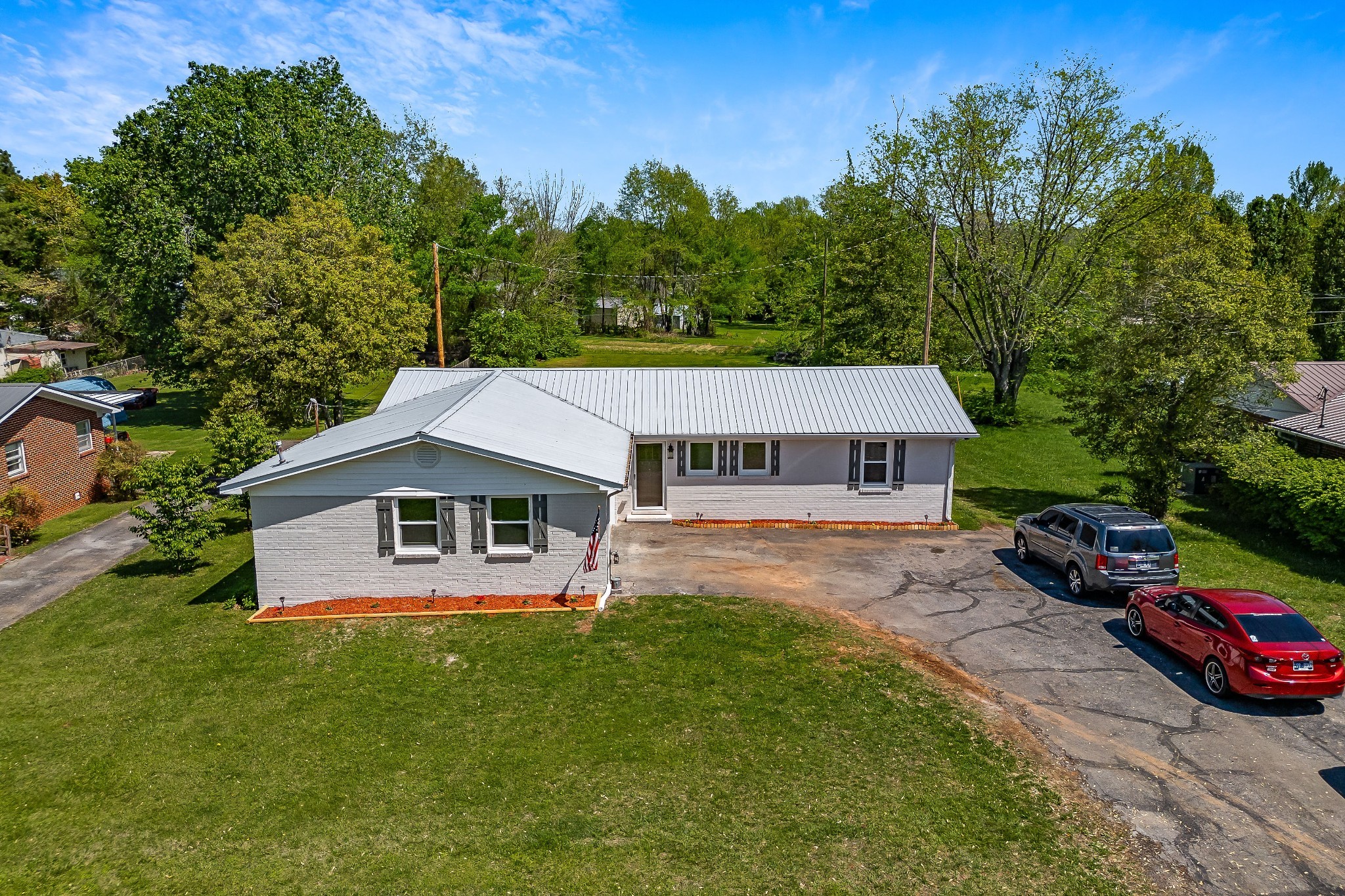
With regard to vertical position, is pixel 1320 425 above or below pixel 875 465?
above

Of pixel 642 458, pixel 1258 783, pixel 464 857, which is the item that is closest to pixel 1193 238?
pixel 642 458

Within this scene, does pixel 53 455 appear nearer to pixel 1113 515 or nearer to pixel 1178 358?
pixel 1113 515

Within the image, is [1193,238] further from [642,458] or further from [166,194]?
[166,194]

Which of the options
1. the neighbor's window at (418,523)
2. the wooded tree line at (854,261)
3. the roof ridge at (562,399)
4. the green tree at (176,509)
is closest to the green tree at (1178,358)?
the wooded tree line at (854,261)

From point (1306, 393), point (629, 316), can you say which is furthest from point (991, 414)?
point (629, 316)

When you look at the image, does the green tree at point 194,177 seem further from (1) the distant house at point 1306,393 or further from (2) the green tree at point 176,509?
(1) the distant house at point 1306,393
